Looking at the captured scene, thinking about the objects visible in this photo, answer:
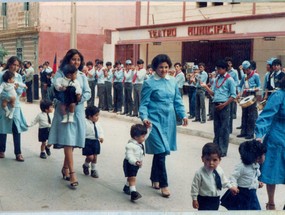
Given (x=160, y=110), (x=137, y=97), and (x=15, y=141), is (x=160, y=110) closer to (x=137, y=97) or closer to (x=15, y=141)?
(x=15, y=141)

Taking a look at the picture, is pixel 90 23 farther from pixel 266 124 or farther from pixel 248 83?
pixel 248 83

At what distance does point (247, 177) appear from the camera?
3.71m

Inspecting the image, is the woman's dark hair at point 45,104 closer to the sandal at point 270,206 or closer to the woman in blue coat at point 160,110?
the woman in blue coat at point 160,110

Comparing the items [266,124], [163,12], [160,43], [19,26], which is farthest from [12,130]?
[266,124]

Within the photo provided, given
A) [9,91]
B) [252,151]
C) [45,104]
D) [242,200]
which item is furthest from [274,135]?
[9,91]

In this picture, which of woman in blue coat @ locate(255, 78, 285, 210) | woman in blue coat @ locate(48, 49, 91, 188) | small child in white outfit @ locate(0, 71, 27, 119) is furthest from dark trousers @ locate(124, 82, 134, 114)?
woman in blue coat @ locate(255, 78, 285, 210)

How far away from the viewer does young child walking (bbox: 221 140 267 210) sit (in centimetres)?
370

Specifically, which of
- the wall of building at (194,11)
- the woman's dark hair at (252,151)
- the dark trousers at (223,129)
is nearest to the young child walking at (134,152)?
the woman's dark hair at (252,151)

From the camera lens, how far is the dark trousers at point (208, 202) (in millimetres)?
3717

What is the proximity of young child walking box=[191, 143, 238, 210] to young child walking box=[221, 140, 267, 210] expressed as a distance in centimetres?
10

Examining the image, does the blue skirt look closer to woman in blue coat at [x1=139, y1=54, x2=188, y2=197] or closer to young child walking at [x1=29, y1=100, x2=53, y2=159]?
woman in blue coat at [x1=139, y1=54, x2=188, y2=197]

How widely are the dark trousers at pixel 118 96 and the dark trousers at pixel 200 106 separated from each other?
4.73 ft

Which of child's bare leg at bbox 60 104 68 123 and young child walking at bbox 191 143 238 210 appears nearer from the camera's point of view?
young child walking at bbox 191 143 238 210

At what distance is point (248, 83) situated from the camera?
22.7 feet
